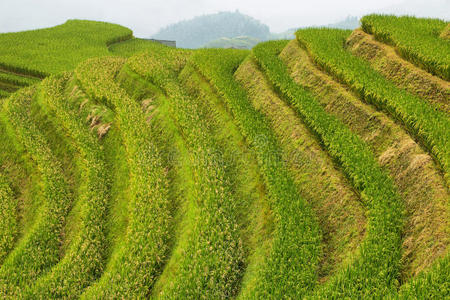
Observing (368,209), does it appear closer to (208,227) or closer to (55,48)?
(208,227)

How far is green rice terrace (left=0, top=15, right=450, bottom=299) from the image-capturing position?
818 centimetres

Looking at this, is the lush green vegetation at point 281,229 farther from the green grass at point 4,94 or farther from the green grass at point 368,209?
the green grass at point 4,94

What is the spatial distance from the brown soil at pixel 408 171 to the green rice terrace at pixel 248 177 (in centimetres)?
5

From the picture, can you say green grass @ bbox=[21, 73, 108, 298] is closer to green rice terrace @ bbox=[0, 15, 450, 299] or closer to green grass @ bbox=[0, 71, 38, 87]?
green rice terrace @ bbox=[0, 15, 450, 299]

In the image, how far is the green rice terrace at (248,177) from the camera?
26.8 feet

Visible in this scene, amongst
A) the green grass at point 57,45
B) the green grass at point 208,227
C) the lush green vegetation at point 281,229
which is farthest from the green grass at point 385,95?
the green grass at point 57,45

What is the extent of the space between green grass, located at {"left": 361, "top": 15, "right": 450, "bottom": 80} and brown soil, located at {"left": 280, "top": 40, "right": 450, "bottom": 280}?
2.89 m

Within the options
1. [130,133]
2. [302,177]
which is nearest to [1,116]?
[130,133]

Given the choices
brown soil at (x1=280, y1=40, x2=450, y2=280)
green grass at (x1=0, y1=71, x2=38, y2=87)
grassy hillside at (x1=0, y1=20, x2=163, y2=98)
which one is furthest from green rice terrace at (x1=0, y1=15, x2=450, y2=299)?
grassy hillside at (x1=0, y1=20, x2=163, y2=98)

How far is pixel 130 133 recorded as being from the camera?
15.6m

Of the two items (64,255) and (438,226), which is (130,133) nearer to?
(64,255)

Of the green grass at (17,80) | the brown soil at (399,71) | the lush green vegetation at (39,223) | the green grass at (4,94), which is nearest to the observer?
the lush green vegetation at (39,223)

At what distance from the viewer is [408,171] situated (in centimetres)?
901

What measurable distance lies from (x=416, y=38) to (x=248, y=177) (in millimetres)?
10052
